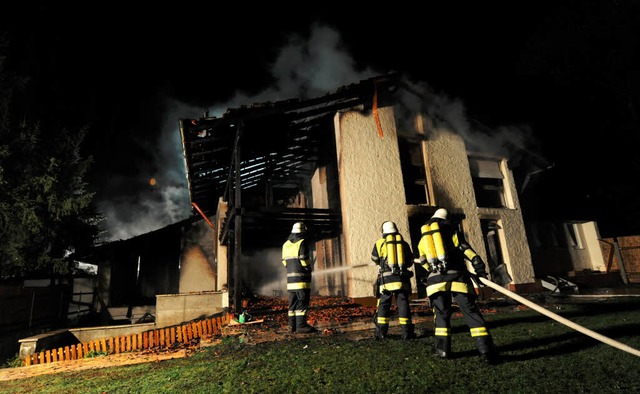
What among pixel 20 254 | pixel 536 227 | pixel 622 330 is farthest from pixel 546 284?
pixel 20 254

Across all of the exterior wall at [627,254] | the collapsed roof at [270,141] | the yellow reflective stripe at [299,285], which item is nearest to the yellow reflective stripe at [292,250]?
the yellow reflective stripe at [299,285]

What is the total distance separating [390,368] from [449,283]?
50.5 inches

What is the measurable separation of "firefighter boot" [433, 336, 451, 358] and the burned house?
16.4 feet

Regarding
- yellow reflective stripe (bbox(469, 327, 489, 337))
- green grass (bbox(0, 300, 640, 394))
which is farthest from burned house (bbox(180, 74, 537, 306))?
yellow reflective stripe (bbox(469, 327, 489, 337))

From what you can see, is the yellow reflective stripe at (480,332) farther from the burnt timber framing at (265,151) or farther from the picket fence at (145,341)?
the picket fence at (145,341)

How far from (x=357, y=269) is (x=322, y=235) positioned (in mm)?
4486

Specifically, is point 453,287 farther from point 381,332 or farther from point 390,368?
point 381,332

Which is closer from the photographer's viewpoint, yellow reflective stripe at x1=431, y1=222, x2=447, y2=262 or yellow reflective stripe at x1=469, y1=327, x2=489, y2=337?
yellow reflective stripe at x1=469, y1=327, x2=489, y2=337

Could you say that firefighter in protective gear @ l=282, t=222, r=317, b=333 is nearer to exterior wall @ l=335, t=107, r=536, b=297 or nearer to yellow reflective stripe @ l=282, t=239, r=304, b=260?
yellow reflective stripe @ l=282, t=239, r=304, b=260

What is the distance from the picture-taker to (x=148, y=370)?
4848mm

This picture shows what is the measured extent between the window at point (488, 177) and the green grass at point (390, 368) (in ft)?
24.2

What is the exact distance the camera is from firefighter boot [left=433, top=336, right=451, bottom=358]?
4004 millimetres

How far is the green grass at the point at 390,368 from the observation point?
125 inches

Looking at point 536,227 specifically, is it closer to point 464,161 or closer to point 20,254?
point 464,161
